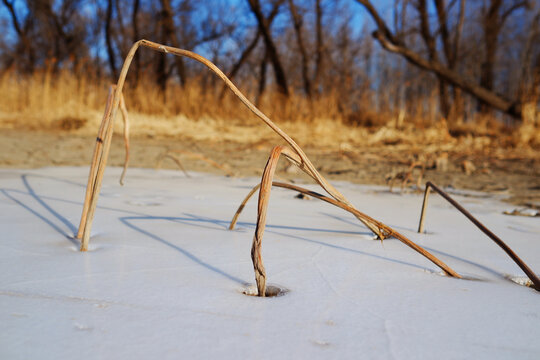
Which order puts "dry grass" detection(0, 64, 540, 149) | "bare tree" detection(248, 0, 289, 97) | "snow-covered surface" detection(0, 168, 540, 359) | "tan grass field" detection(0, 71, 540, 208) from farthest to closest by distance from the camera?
"bare tree" detection(248, 0, 289, 97)
"dry grass" detection(0, 64, 540, 149)
"tan grass field" detection(0, 71, 540, 208)
"snow-covered surface" detection(0, 168, 540, 359)

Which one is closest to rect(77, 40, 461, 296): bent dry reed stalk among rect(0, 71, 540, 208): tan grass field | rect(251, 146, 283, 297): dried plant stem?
rect(251, 146, 283, 297): dried plant stem

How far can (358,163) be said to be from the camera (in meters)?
2.79

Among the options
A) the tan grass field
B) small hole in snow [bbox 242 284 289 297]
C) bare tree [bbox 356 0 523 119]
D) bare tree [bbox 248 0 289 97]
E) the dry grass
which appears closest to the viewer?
small hole in snow [bbox 242 284 289 297]

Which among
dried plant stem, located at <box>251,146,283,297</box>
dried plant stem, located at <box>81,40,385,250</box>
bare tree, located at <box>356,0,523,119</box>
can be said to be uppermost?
bare tree, located at <box>356,0,523,119</box>

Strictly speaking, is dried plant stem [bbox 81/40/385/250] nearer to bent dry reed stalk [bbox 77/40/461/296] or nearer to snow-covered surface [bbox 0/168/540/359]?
bent dry reed stalk [bbox 77/40/461/296]

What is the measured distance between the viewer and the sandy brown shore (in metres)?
1.96

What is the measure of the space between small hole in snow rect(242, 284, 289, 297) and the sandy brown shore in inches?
43.1

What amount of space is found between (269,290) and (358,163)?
237cm

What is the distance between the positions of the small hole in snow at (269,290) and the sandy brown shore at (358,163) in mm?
1095

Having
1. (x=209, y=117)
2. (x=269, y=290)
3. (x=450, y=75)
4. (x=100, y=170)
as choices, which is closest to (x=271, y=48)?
(x=209, y=117)

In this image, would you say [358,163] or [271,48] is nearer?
[358,163]

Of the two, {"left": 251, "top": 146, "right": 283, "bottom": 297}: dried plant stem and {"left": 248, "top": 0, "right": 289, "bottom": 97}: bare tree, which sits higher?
{"left": 248, "top": 0, "right": 289, "bottom": 97}: bare tree

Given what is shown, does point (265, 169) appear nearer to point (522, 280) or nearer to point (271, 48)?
point (522, 280)

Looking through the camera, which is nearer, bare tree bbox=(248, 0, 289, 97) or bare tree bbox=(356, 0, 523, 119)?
bare tree bbox=(356, 0, 523, 119)
